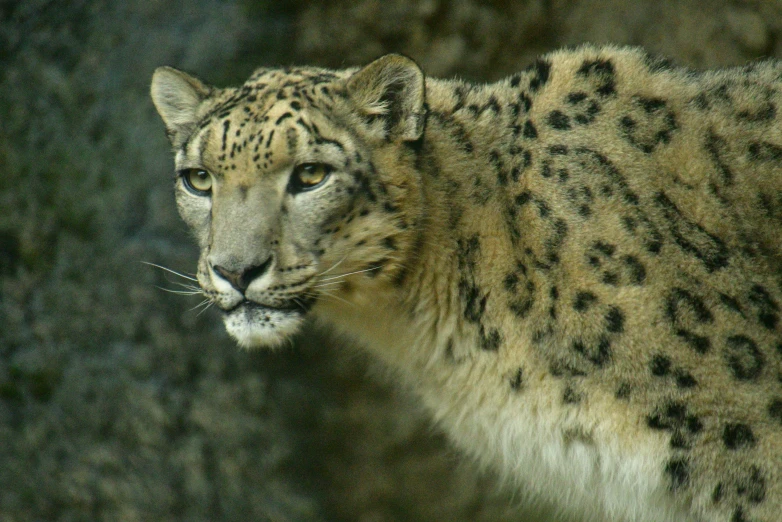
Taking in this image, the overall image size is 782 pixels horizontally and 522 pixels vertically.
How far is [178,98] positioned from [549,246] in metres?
1.79

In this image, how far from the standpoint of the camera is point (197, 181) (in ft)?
12.1

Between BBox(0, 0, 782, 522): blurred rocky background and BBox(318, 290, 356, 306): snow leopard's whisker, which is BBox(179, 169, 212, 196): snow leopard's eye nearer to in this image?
BBox(318, 290, 356, 306): snow leopard's whisker

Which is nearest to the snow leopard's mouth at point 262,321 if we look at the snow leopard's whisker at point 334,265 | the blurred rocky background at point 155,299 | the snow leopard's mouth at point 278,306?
the snow leopard's mouth at point 278,306

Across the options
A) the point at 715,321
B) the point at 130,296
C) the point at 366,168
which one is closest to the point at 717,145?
the point at 715,321

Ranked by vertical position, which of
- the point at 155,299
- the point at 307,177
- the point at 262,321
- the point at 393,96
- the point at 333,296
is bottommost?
the point at 155,299

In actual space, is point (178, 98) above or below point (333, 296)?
above

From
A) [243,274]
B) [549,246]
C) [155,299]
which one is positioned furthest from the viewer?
[155,299]

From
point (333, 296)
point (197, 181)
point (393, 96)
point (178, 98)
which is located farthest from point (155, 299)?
point (393, 96)

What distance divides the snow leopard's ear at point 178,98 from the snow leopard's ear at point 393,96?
0.76 m

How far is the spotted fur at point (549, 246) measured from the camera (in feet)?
11.1

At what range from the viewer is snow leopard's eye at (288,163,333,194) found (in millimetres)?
3467

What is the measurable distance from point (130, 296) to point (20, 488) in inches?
60.4

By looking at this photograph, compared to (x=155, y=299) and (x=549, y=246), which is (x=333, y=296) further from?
(x=155, y=299)

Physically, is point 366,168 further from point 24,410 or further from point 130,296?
point 24,410
